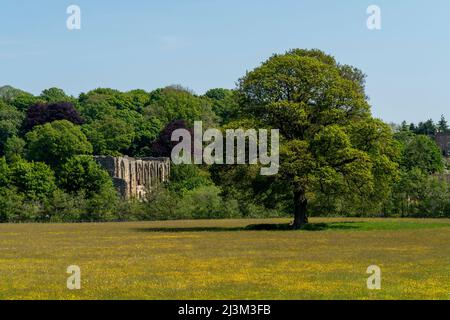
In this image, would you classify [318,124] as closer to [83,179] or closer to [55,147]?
[83,179]

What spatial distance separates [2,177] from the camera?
108m

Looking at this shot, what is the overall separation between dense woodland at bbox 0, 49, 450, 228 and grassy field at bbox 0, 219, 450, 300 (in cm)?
682

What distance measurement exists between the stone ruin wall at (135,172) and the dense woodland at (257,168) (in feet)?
21.8

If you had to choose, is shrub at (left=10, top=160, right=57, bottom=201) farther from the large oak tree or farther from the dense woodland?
the large oak tree

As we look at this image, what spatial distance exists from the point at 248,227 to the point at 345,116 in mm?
12957

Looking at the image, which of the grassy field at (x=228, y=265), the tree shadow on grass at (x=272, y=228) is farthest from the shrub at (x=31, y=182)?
the grassy field at (x=228, y=265)

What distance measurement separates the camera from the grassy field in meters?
26.5

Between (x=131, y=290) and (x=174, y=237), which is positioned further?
(x=174, y=237)

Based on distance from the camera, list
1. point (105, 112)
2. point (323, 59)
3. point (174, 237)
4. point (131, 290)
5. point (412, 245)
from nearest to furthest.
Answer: point (131, 290)
point (412, 245)
point (174, 237)
point (323, 59)
point (105, 112)

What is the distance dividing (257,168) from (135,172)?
91.3 metres

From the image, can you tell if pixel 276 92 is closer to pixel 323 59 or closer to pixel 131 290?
pixel 323 59

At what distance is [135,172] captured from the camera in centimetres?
15100
